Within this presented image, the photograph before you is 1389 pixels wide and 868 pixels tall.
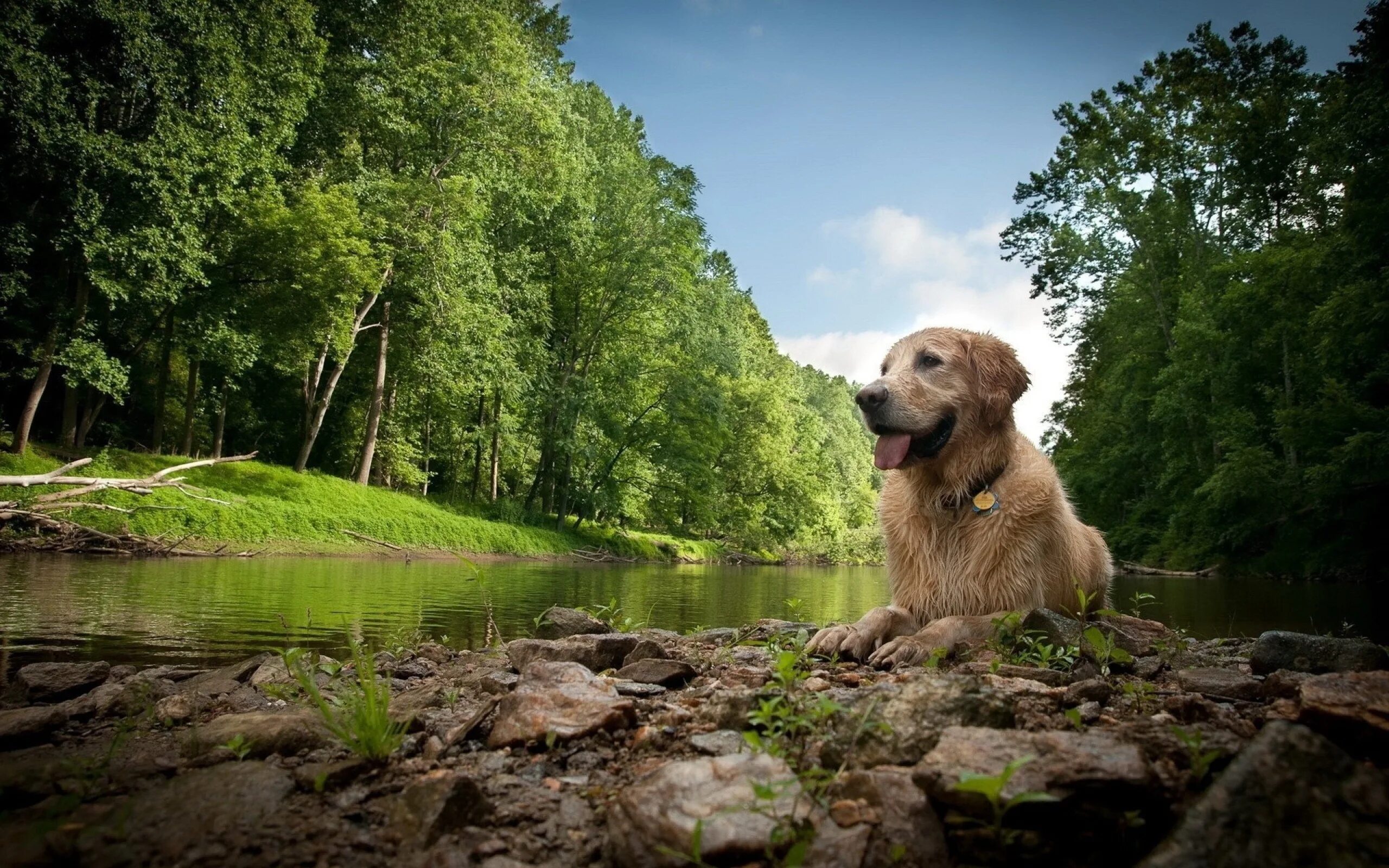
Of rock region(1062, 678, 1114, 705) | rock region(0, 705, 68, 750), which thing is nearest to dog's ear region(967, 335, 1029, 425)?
rock region(1062, 678, 1114, 705)

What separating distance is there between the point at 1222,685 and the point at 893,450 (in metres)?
1.78

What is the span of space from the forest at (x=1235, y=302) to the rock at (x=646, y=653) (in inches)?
711

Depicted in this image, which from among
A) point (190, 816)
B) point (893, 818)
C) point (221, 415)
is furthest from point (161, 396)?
point (893, 818)

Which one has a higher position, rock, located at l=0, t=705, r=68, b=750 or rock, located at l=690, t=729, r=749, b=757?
rock, located at l=690, t=729, r=749, b=757

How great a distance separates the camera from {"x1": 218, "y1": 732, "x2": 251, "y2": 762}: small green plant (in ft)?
7.06

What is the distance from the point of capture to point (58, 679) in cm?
337

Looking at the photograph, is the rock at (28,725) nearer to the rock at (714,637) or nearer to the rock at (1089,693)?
the rock at (714,637)

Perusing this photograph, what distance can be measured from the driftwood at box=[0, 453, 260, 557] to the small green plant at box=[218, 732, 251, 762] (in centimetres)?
1326

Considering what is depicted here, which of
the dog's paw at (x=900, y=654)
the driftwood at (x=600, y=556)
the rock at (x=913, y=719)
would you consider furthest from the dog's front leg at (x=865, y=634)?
the driftwood at (x=600, y=556)

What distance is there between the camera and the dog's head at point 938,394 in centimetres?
404

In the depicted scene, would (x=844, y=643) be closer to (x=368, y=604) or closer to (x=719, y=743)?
(x=719, y=743)

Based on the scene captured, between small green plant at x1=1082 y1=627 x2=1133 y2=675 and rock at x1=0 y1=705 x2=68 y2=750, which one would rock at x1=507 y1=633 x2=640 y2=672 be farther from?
small green plant at x1=1082 y1=627 x2=1133 y2=675

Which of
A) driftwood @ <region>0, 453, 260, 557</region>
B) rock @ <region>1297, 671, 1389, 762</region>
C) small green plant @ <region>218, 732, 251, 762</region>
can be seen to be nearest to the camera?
rock @ <region>1297, 671, 1389, 762</region>

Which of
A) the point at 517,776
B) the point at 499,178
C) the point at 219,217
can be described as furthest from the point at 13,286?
the point at 517,776
